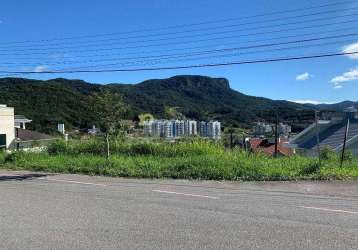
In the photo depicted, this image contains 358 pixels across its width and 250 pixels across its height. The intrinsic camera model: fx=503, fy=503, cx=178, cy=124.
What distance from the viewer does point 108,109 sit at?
17.8 metres

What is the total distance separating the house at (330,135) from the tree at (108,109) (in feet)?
77.0

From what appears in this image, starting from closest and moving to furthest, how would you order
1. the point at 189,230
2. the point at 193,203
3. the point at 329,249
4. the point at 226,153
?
the point at 329,249 → the point at 189,230 → the point at 193,203 → the point at 226,153

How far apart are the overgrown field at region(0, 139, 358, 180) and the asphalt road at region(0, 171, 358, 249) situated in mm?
1168

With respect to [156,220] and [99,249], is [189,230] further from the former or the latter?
[99,249]

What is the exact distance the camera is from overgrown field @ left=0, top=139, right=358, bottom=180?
14477mm

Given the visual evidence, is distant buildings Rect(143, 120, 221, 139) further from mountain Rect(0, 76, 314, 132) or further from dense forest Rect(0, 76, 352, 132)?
mountain Rect(0, 76, 314, 132)

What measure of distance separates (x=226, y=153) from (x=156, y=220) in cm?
1024

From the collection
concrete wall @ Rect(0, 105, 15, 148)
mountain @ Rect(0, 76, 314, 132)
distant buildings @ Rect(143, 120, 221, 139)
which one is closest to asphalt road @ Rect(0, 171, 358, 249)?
distant buildings @ Rect(143, 120, 221, 139)

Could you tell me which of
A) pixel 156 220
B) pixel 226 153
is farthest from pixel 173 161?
pixel 156 220

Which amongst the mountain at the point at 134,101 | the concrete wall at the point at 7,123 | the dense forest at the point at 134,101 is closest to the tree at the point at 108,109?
the concrete wall at the point at 7,123

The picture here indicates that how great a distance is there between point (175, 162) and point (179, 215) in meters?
7.88

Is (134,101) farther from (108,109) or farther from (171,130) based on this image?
(108,109)

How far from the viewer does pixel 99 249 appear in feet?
21.3

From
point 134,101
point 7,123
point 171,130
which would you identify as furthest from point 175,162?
point 134,101
